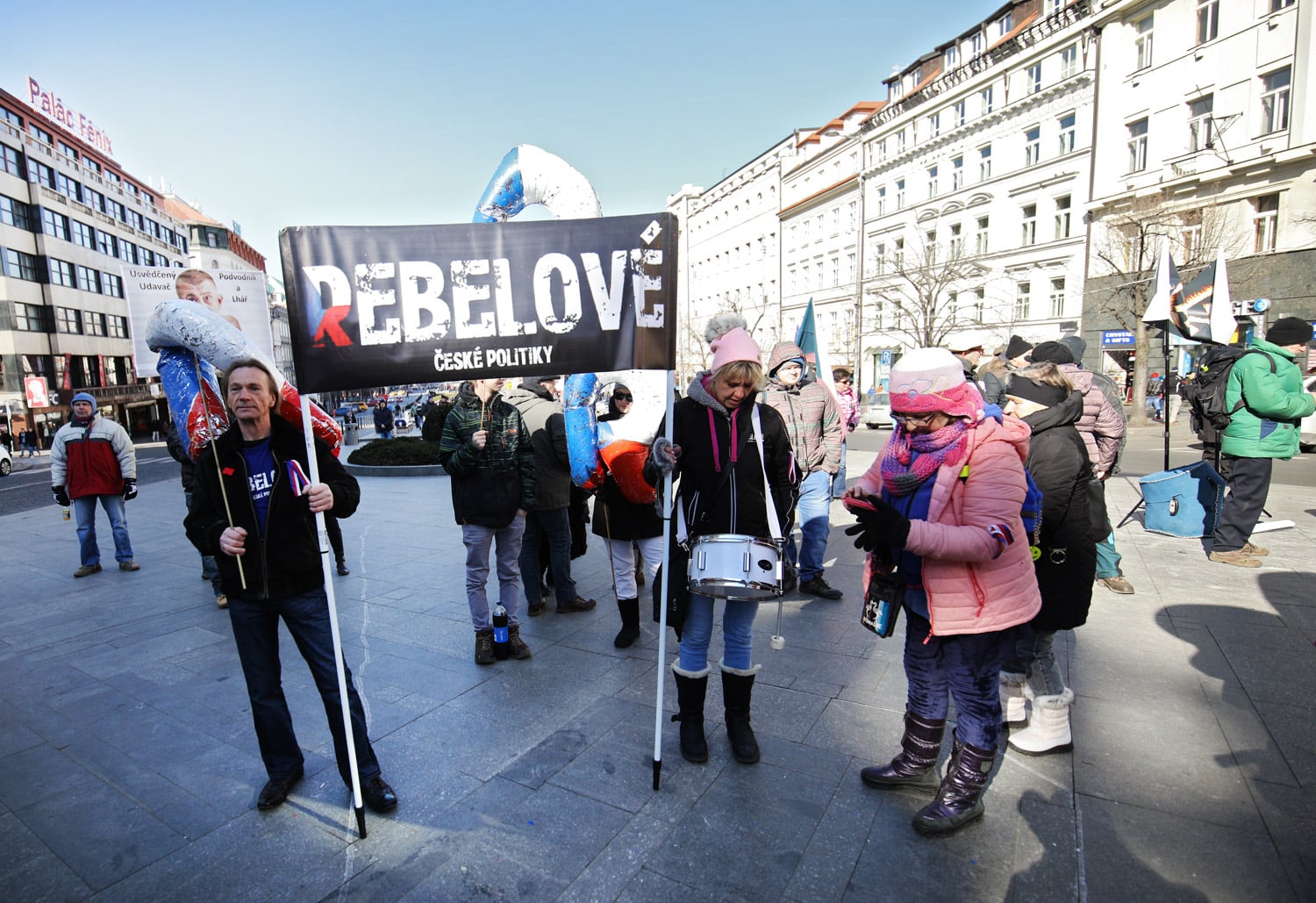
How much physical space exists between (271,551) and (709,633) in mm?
1962

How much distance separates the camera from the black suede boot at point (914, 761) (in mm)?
2883

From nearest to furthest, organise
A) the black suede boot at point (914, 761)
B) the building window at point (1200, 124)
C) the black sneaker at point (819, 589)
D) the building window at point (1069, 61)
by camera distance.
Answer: the black suede boot at point (914, 761)
the black sneaker at point (819, 589)
the building window at point (1200, 124)
the building window at point (1069, 61)

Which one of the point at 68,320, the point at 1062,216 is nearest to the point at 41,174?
the point at 68,320

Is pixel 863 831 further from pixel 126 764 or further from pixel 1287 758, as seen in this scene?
pixel 126 764

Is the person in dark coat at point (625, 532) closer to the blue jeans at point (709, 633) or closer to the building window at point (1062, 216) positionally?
the blue jeans at point (709, 633)

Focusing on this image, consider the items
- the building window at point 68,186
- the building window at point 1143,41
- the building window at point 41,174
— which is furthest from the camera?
the building window at point 68,186

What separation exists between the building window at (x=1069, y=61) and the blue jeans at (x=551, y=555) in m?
36.7

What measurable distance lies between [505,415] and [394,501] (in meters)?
7.48

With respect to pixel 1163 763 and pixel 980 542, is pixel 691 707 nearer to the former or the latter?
pixel 980 542

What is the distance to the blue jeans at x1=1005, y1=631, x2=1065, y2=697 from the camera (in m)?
3.19

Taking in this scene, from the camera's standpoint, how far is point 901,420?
271 cm

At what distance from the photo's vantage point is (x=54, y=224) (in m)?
44.6

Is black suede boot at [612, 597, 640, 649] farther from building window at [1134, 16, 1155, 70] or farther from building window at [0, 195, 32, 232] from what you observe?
building window at [0, 195, 32, 232]

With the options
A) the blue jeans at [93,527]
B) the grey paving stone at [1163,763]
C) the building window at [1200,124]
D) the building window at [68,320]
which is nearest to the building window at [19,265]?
the building window at [68,320]
